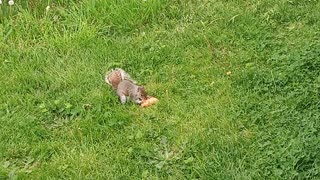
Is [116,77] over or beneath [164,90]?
over

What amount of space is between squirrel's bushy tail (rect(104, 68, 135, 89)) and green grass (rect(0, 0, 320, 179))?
0.24ft

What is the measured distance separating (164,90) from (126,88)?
328 millimetres

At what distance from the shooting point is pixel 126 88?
4.48 metres

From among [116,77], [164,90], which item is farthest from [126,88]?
[164,90]

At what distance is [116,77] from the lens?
4617 millimetres

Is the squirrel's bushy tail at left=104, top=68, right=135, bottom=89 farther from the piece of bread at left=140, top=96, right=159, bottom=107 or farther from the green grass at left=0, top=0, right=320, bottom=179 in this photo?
Answer: the piece of bread at left=140, top=96, right=159, bottom=107

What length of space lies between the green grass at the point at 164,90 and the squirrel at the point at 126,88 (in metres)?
0.07

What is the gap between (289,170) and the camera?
143 inches

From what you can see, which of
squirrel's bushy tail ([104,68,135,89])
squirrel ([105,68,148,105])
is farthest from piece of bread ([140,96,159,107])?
squirrel's bushy tail ([104,68,135,89])

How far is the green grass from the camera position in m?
3.93

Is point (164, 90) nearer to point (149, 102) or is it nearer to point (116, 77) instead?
point (149, 102)

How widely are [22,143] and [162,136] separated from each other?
0.97m

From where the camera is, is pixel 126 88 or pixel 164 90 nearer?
pixel 126 88

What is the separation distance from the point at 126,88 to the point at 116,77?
183 millimetres
